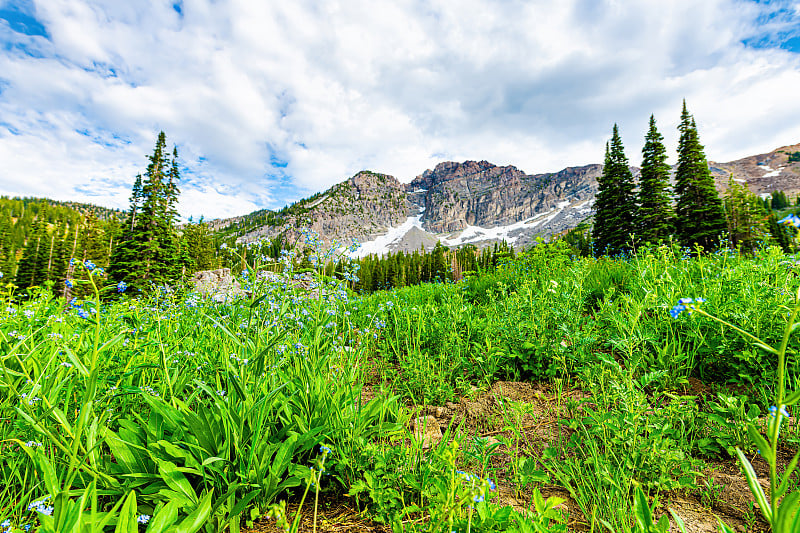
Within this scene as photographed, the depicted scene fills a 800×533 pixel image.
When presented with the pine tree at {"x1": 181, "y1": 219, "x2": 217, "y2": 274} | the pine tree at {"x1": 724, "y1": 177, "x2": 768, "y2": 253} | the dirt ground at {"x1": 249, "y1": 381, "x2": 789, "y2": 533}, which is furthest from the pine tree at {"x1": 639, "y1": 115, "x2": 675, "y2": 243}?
the pine tree at {"x1": 181, "y1": 219, "x2": 217, "y2": 274}

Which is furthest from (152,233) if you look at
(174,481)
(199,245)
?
(174,481)

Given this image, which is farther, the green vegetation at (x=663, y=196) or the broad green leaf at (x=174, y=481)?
the green vegetation at (x=663, y=196)

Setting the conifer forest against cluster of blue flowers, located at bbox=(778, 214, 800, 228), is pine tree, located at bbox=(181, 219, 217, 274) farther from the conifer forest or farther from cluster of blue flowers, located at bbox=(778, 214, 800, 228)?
cluster of blue flowers, located at bbox=(778, 214, 800, 228)

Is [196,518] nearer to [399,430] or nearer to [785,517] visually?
[399,430]

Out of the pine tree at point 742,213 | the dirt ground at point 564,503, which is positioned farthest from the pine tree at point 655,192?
the dirt ground at point 564,503

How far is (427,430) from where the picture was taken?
2822 millimetres

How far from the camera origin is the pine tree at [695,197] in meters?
29.3

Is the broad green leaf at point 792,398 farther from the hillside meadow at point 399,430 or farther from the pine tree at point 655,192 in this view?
the pine tree at point 655,192

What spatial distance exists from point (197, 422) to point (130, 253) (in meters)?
32.7

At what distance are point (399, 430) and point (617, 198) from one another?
1496 inches

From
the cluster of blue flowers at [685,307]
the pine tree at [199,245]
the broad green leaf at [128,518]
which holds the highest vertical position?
the pine tree at [199,245]

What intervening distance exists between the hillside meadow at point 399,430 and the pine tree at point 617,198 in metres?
32.4

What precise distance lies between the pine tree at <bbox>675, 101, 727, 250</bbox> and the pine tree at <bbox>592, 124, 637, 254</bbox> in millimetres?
4095

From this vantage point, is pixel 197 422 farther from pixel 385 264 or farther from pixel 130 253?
pixel 385 264
